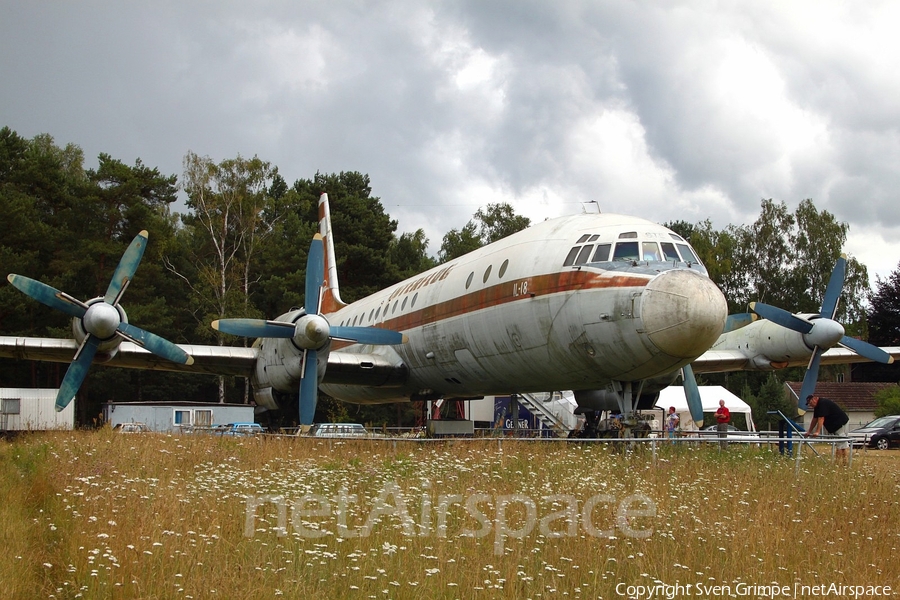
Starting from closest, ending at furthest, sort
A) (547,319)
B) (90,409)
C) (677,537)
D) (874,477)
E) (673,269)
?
1. (677,537)
2. (874,477)
3. (673,269)
4. (547,319)
5. (90,409)

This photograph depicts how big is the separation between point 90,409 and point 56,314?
311 inches

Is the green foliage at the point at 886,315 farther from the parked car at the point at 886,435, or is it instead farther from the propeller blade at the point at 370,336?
the propeller blade at the point at 370,336

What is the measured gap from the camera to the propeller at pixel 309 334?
17.9 meters

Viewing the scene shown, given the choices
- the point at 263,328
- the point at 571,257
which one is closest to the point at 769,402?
the point at 571,257

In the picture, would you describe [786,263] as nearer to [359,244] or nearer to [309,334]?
[359,244]

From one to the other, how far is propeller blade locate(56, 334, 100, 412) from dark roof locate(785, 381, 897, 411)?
40111mm

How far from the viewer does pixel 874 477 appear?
12.6 m

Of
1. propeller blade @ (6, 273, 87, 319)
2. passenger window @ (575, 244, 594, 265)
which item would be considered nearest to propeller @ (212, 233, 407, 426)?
propeller blade @ (6, 273, 87, 319)

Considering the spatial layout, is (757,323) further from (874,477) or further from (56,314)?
(56,314)

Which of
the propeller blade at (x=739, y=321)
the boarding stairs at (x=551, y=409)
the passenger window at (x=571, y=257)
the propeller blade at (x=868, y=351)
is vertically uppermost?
the passenger window at (x=571, y=257)

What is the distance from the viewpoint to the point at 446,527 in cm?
826

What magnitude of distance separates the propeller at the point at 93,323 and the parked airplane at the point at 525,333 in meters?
0.03

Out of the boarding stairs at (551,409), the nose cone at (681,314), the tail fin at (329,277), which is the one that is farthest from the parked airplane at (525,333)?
the boarding stairs at (551,409)

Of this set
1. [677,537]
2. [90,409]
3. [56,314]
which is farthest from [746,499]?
[90,409]
